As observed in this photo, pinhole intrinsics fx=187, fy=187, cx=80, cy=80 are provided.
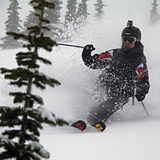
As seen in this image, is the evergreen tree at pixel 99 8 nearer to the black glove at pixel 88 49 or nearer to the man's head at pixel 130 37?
the man's head at pixel 130 37

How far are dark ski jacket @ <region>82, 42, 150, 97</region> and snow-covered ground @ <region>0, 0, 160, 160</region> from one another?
28.0 inches

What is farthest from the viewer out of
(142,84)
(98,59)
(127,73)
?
(98,59)

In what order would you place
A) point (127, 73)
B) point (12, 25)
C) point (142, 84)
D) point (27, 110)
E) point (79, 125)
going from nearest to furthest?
point (27, 110)
point (79, 125)
point (142, 84)
point (127, 73)
point (12, 25)

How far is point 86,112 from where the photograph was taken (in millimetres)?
5172

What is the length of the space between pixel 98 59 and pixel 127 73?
0.90 metres

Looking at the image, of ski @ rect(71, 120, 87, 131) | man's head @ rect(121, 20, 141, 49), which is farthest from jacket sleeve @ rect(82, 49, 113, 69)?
ski @ rect(71, 120, 87, 131)

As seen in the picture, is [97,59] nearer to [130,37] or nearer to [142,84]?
[130,37]

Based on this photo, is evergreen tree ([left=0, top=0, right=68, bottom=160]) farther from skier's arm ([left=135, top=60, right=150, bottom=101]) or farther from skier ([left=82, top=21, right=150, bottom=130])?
skier's arm ([left=135, top=60, right=150, bottom=101])

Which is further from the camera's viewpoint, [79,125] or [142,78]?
[142,78]

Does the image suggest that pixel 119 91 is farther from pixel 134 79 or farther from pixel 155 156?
pixel 155 156

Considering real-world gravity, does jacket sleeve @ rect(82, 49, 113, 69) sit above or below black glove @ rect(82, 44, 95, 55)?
below

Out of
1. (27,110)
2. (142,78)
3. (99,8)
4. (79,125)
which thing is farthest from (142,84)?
(99,8)

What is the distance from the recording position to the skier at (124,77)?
4539mm

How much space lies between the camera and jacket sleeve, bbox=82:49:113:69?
5020 millimetres
